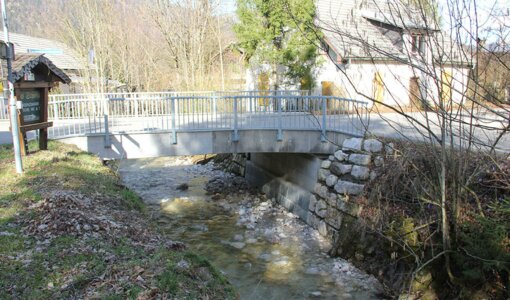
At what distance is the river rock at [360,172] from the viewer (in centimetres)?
1059

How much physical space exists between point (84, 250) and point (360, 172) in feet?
23.3

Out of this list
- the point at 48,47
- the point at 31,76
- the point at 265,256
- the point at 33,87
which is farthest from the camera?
the point at 48,47

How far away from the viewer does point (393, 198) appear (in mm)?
9234

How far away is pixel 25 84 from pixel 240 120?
6058 mm

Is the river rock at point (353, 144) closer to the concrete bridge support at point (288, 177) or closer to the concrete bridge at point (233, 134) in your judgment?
the concrete bridge at point (233, 134)

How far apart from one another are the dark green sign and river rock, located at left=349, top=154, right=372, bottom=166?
8.33 metres

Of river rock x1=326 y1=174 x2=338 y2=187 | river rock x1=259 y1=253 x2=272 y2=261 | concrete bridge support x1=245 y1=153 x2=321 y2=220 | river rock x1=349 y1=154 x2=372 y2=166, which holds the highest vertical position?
river rock x1=349 y1=154 x2=372 y2=166

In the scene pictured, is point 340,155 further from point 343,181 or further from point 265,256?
point 265,256

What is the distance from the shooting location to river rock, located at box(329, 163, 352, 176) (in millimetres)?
11188

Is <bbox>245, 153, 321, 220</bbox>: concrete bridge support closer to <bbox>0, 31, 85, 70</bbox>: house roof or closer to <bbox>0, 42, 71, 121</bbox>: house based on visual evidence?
<bbox>0, 42, 71, 121</bbox>: house

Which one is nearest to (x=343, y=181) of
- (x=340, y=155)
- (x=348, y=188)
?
(x=348, y=188)

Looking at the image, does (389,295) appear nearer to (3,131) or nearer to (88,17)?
(3,131)

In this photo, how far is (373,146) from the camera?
10.8m

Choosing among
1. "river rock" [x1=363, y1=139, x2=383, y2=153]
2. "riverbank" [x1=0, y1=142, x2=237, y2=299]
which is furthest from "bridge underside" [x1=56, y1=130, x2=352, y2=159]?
"riverbank" [x1=0, y1=142, x2=237, y2=299]
